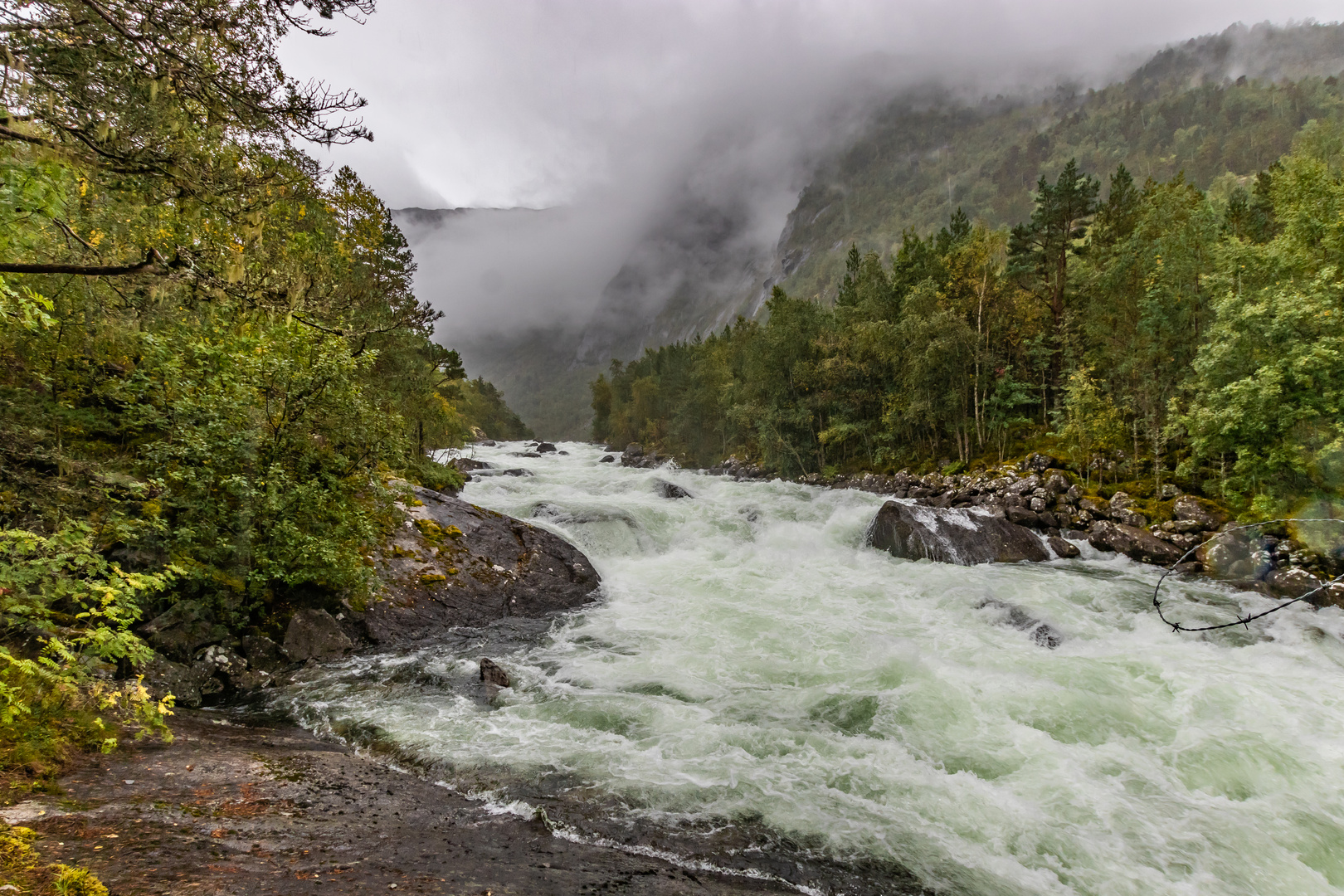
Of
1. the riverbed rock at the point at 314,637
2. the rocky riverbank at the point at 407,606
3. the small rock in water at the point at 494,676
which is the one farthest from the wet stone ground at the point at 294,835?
the riverbed rock at the point at 314,637

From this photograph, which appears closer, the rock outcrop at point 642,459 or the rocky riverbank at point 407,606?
the rocky riverbank at point 407,606

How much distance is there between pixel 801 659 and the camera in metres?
11.5

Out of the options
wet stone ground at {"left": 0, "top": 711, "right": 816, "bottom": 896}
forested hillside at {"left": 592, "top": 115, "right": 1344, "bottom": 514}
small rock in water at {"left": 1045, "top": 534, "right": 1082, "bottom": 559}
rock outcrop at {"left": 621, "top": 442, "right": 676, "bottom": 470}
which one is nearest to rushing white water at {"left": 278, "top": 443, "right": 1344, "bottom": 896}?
wet stone ground at {"left": 0, "top": 711, "right": 816, "bottom": 896}

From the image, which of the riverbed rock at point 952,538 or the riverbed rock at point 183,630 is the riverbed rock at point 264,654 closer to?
the riverbed rock at point 183,630

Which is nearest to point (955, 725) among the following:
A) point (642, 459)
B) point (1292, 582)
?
point (1292, 582)

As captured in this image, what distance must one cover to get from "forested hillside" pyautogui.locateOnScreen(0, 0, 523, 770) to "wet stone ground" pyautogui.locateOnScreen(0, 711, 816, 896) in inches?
29.0

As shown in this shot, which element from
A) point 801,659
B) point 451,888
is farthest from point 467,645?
point 451,888

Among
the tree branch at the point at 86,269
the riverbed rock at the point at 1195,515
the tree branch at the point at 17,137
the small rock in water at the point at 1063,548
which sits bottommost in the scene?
the small rock in water at the point at 1063,548

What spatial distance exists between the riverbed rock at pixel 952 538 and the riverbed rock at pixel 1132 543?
2.29 m

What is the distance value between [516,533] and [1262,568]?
22.4 metres

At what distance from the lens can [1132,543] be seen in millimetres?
19078

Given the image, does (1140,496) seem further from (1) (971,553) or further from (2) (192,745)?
(2) (192,745)

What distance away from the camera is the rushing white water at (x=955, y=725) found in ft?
20.5

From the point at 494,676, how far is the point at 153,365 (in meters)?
7.77
